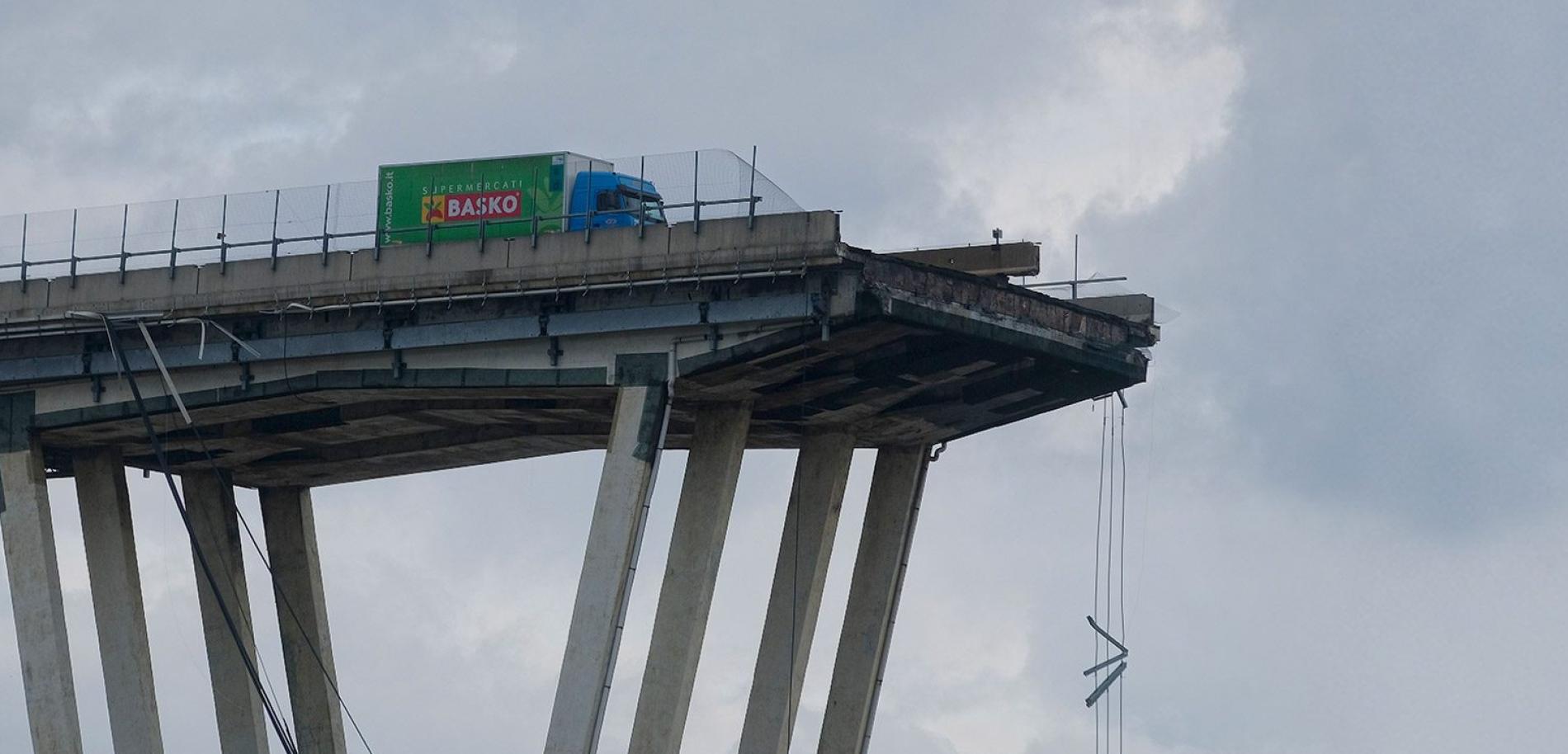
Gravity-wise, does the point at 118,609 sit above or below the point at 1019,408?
below

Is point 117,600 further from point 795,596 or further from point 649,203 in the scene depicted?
point 649,203

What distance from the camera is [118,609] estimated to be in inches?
3440

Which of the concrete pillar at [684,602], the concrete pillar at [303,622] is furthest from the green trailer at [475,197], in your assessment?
the concrete pillar at [303,622]

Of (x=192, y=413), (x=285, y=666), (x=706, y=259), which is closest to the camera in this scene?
(x=706, y=259)

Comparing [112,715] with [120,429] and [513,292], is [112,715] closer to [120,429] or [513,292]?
[120,429]

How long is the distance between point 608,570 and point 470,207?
10495 mm

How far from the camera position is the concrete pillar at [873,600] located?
3346 inches

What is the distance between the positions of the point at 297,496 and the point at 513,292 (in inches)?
929

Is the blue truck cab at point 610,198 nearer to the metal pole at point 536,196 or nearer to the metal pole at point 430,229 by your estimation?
the metal pole at point 536,196

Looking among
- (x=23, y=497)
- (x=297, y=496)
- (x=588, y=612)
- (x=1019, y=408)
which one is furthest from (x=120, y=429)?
(x=1019, y=408)

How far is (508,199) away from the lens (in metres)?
77.2

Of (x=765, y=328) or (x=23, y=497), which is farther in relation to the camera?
(x=23, y=497)

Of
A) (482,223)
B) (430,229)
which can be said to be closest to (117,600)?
(430,229)

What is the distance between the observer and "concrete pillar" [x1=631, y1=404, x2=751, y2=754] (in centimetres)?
7594
